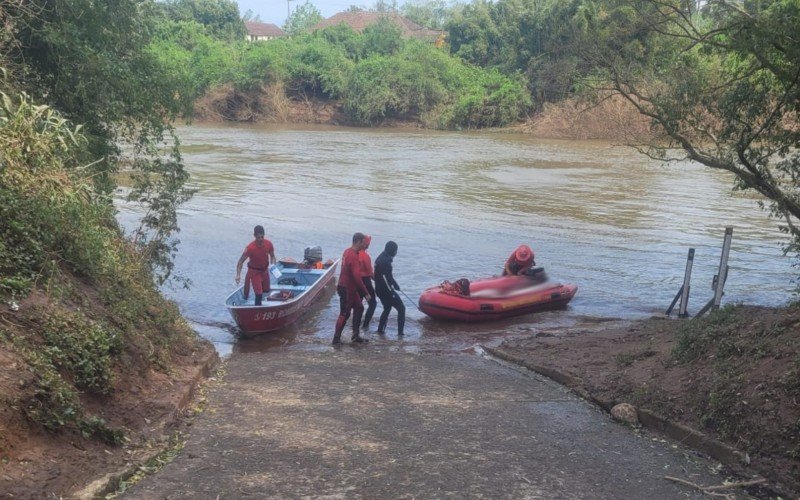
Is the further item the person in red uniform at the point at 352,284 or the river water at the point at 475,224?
the river water at the point at 475,224

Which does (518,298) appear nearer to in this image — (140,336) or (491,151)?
(140,336)

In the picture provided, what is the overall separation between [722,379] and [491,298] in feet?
25.1

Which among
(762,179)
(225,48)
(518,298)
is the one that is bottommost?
(518,298)

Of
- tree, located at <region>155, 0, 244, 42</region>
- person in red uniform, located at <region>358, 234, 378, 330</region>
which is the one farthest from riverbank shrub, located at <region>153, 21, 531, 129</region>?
person in red uniform, located at <region>358, 234, 378, 330</region>

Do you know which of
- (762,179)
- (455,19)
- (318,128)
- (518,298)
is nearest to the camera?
(762,179)

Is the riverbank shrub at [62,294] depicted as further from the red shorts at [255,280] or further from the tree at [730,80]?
the tree at [730,80]

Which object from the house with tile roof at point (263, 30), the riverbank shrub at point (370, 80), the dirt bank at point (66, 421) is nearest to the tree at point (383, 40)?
the riverbank shrub at point (370, 80)

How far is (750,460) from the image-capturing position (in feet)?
20.3

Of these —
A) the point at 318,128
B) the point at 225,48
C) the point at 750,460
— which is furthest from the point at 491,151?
the point at 750,460

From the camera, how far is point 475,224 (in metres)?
24.7

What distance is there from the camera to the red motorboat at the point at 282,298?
13.0m

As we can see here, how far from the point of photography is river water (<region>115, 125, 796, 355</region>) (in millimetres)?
16125

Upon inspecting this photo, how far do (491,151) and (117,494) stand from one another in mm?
40375

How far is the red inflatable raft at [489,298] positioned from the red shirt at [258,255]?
3.02 metres
